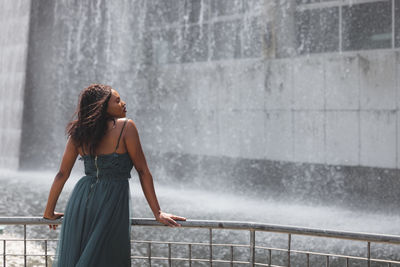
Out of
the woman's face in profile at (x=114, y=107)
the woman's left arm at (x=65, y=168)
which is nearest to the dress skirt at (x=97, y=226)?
the woman's left arm at (x=65, y=168)

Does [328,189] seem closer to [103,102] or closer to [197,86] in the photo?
[197,86]

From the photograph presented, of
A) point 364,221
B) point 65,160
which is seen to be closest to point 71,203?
point 65,160

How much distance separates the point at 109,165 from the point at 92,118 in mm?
330

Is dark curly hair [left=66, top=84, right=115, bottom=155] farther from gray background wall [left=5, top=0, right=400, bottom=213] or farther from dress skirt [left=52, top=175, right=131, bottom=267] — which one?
gray background wall [left=5, top=0, right=400, bottom=213]

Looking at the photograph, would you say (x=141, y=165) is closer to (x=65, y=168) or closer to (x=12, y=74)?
(x=65, y=168)

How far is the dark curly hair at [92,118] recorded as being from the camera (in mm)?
3312

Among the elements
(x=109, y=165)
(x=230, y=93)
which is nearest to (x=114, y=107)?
(x=109, y=165)

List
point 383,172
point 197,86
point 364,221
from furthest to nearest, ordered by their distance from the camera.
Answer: point 197,86, point 383,172, point 364,221

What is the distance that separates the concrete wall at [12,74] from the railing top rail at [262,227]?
16.9 meters

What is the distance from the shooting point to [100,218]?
131 inches

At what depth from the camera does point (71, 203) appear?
11.2 feet

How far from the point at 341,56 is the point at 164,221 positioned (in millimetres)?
10477

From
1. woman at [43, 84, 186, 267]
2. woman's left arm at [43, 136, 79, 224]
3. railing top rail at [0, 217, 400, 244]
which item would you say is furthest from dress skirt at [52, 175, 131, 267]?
railing top rail at [0, 217, 400, 244]

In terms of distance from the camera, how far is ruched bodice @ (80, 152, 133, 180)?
3.37 m
